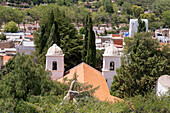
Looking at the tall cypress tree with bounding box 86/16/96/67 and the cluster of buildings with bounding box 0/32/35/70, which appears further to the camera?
the cluster of buildings with bounding box 0/32/35/70

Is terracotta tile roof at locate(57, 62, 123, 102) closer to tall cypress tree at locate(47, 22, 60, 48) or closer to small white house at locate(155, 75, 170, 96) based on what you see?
small white house at locate(155, 75, 170, 96)

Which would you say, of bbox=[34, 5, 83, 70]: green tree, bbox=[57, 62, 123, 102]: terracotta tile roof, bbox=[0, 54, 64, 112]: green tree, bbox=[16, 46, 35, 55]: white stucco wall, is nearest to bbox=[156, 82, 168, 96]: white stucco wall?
bbox=[57, 62, 123, 102]: terracotta tile roof

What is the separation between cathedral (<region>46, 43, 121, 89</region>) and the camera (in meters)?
18.4

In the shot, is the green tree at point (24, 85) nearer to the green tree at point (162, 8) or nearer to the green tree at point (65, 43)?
the green tree at point (65, 43)

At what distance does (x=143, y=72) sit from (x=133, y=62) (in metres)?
0.91

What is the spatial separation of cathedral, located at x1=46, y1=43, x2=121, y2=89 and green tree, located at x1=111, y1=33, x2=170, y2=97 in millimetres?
743

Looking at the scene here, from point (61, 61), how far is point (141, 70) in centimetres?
527

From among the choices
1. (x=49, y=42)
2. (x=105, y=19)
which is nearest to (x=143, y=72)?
(x=49, y=42)

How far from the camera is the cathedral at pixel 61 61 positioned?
18.4 metres

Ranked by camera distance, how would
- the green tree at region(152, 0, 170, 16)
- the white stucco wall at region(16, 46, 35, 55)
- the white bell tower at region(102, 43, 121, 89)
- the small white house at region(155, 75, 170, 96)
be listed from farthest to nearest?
1. the green tree at region(152, 0, 170, 16)
2. the white stucco wall at region(16, 46, 35, 55)
3. the white bell tower at region(102, 43, 121, 89)
4. the small white house at region(155, 75, 170, 96)

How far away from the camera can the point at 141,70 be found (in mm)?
17109

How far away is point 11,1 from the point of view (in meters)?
118

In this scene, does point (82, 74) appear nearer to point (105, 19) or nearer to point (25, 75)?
point (25, 75)

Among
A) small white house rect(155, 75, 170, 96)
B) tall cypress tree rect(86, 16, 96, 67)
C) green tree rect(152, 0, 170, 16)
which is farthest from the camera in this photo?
green tree rect(152, 0, 170, 16)
